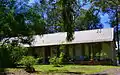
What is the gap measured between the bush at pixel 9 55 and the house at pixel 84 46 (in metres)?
8.02

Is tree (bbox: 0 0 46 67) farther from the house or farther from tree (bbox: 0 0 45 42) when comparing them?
the house

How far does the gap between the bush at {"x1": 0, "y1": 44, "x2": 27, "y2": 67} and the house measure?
802 cm

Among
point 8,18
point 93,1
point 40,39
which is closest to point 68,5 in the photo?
point 93,1

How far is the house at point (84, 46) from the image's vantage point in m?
38.7

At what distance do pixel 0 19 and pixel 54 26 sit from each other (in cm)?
3536

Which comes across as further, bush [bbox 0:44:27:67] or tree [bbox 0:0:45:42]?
bush [bbox 0:44:27:67]

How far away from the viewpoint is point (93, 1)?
26.2m

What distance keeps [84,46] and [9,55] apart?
14746mm

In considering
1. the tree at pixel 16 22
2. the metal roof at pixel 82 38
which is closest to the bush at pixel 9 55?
the tree at pixel 16 22

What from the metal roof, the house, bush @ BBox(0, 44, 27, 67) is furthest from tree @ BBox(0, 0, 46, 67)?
the metal roof

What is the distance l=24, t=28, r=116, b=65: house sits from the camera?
3866 centimetres

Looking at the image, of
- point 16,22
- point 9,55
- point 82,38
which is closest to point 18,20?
point 16,22

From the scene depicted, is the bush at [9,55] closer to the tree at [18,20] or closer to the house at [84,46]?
the tree at [18,20]

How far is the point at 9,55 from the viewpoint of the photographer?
2870 centimetres
